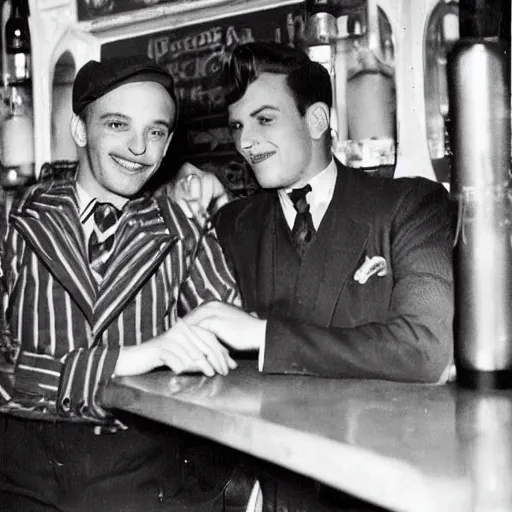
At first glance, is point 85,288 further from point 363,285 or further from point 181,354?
point 363,285

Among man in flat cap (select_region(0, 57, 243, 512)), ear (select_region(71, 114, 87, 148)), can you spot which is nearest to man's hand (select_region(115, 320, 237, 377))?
man in flat cap (select_region(0, 57, 243, 512))

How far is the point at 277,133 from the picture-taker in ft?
4.44

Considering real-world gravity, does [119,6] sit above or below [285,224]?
above

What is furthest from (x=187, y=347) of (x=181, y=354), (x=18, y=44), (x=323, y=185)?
(x=18, y=44)

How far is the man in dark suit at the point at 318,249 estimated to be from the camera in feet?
3.84

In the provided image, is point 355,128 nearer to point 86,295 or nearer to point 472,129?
point 472,129

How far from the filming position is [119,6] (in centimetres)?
164

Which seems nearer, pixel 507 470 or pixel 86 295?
pixel 507 470

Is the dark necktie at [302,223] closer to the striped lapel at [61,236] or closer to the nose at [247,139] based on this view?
the nose at [247,139]

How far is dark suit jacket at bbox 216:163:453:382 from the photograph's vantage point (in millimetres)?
1158

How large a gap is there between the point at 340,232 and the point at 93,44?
0.71 metres

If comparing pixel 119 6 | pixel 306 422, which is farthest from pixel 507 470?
pixel 119 6

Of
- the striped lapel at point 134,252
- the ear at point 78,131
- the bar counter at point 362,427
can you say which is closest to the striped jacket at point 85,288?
the striped lapel at point 134,252

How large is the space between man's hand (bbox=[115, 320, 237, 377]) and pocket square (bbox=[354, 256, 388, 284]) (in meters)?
0.24
